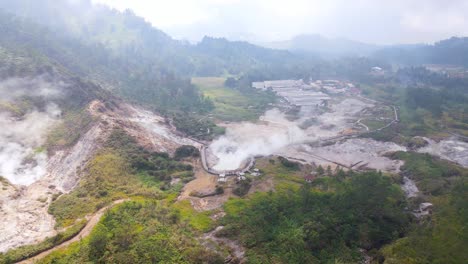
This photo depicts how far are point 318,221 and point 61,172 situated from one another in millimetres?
57493

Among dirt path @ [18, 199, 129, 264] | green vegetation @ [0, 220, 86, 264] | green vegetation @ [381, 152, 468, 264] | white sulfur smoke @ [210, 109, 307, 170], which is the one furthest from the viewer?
white sulfur smoke @ [210, 109, 307, 170]

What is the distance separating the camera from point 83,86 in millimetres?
117312

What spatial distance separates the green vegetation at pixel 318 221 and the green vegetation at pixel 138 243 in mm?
8085

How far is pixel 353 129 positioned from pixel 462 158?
1455 inches

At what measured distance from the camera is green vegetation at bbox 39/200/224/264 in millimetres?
45781

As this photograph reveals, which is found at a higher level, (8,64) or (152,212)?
(8,64)

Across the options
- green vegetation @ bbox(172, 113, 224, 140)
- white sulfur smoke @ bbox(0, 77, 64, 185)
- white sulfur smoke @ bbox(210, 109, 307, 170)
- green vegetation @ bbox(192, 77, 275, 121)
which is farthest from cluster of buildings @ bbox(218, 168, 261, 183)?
green vegetation @ bbox(192, 77, 275, 121)

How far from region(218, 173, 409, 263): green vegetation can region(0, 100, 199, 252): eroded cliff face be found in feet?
108

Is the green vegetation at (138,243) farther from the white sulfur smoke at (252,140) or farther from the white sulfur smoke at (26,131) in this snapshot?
the white sulfur smoke at (252,140)

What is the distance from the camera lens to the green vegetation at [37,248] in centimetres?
4759

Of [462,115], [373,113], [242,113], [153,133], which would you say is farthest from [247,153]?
[462,115]

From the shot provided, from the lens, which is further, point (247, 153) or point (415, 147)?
point (415, 147)

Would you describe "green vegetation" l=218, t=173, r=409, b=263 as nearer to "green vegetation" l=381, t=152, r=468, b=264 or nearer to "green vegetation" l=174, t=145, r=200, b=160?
"green vegetation" l=381, t=152, r=468, b=264

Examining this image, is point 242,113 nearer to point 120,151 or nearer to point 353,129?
point 353,129
